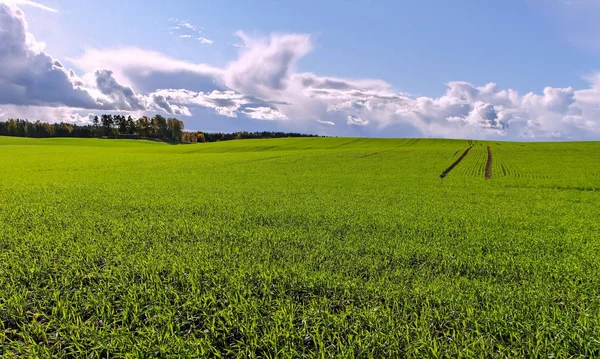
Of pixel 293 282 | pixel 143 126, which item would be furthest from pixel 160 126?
pixel 293 282

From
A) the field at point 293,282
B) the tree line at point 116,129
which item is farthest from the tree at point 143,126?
the field at point 293,282

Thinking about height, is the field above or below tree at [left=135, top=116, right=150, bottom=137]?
below

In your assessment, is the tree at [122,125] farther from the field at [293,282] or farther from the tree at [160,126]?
the field at [293,282]

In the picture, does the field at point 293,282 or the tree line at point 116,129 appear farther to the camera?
the tree line at point 116,129

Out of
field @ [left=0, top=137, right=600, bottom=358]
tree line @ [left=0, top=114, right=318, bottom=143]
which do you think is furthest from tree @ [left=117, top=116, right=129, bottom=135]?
field @ [left=0, top=137, right=600, bottom=358]

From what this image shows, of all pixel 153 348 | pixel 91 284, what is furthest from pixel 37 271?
pixel 153 348

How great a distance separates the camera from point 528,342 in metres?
4.67

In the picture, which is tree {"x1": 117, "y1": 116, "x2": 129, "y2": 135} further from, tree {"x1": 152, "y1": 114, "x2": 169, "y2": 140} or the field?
the field

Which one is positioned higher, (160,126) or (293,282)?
(160,126)

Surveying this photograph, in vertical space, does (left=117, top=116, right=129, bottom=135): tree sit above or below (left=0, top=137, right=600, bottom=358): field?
above

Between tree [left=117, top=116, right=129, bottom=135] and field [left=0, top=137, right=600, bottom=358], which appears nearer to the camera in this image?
field [left=0, top=137, right=600, bottom=358]

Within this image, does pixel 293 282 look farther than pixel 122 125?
No

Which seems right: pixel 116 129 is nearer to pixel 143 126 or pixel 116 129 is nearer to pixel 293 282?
pixel 143 126

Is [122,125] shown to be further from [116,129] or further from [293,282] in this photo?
[293,282]
